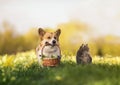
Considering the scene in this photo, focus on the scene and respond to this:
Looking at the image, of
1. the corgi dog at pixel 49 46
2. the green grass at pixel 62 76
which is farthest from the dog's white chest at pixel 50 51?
the green grass at pixel 62 76

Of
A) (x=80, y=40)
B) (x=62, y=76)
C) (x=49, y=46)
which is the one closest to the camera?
(x=62, y=76)

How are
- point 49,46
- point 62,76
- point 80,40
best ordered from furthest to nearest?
point 80,40, point 49,46, point 62,76

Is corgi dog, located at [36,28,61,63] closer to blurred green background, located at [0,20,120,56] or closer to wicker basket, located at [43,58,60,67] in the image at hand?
wicker basket, located at [43,58,60,67]

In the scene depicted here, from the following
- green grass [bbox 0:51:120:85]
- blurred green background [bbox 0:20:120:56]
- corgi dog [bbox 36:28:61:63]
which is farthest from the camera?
blurred green background [bbox 0:20:120:56]

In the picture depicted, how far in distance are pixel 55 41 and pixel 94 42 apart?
6646 millimetres

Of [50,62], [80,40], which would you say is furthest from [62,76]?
[80,40]

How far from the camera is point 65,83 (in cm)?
719

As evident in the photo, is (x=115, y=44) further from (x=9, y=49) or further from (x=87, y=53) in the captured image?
(x=87, y=53)

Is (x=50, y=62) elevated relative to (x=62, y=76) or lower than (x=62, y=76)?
elevated

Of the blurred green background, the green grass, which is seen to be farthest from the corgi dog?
the blurred green background

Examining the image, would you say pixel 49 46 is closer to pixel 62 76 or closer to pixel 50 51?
pixel 50 51

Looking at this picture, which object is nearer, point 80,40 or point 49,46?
point 49,46

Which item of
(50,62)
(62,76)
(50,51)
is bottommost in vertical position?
(62,76)

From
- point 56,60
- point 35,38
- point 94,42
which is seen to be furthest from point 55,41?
point 35,38
